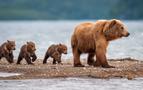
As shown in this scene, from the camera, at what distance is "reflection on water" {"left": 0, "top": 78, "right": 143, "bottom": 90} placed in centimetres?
1762

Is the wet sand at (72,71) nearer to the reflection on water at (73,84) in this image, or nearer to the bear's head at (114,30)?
the reflection on water at (73,84)

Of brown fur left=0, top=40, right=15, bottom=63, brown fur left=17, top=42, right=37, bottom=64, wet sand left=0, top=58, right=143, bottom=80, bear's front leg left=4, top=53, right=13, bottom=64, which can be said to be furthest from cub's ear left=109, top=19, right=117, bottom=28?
bear's front leg left=4, top=53, right=13, bottom=64

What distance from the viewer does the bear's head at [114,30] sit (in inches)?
842

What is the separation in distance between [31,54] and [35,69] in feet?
9.95

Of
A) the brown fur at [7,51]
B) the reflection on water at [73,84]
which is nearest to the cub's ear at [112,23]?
the reflection on water at [73,84]

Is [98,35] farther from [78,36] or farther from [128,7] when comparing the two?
[128,7]

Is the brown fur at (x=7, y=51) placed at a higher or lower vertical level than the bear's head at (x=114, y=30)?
lower

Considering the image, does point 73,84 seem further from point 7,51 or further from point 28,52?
point 7,51

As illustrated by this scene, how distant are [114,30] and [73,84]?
12.9 feet

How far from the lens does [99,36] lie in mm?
21344

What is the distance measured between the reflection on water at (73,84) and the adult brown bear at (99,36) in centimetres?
215

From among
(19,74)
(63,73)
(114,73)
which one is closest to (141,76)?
(114,73)

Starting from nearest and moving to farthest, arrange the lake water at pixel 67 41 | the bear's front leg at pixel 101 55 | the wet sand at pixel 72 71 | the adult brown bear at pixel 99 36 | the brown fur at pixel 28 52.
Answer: the wet sand at pixel 72 71 → the bear's front leg at pixel 101 55 → the adult brown bear at pixel 99 36 → the brown fur at pixel 28 52 → the lake water at pixel 67 41

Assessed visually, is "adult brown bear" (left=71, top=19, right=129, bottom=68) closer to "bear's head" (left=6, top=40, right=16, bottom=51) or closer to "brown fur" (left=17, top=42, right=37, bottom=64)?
"brown fur" (left=17, top=42, right=37, bottom=64)
